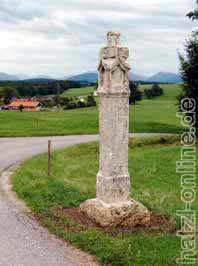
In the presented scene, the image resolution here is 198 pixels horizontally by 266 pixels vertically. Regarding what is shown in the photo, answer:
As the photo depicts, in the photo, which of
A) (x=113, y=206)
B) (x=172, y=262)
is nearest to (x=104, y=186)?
(x=113, y=206)

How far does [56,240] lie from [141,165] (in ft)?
39.8

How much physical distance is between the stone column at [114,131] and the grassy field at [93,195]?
72 cm

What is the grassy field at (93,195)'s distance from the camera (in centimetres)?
764

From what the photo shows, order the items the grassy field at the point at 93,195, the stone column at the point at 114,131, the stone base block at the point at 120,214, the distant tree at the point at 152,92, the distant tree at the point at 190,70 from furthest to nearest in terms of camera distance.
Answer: the distant tree at the point at 152,92
the distant tree at the point at 190,70
the stone column at the point at 114,131
the stone base block at the point at 120,214
the grassy field at the point at 93,195

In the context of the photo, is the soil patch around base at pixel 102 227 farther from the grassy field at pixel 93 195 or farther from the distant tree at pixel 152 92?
the distant tree at pixel 152 92

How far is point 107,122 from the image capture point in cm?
949

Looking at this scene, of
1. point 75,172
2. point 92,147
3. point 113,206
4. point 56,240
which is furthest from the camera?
point 92,147

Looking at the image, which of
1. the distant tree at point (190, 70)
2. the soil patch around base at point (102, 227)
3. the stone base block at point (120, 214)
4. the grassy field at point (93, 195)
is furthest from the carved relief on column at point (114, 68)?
the distant tree at point (190, 70)

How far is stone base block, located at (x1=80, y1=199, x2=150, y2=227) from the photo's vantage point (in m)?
9.11

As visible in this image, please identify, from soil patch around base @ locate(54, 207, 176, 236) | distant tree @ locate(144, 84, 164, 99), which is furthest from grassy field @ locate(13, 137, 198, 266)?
distant tree @ locate(144, 84, 164, 99)

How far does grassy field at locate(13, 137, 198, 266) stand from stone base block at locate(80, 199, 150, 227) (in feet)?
1.08

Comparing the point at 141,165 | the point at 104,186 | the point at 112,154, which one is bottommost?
the point at 141,165

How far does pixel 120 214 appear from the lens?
917cm

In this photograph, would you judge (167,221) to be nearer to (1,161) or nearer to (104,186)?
(104,186)
